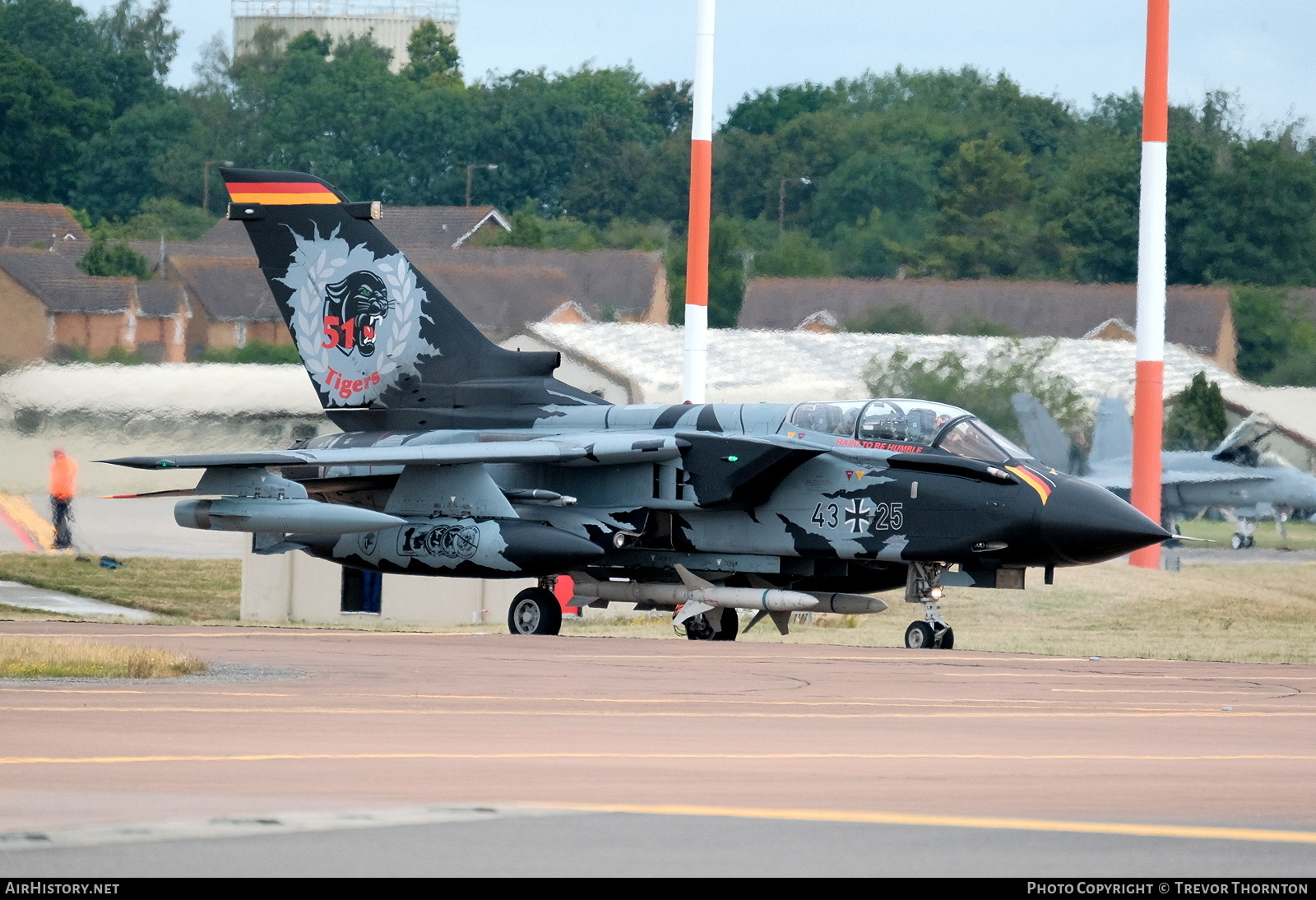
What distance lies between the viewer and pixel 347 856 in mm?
6160

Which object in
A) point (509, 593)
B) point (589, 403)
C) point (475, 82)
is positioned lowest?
point (509, 593)

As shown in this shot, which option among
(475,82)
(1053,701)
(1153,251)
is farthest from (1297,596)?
(475,82)

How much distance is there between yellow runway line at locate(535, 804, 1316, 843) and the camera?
690cm

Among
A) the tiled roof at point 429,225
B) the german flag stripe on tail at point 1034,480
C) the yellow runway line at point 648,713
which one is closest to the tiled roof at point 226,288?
the tiled roof at point 429,225

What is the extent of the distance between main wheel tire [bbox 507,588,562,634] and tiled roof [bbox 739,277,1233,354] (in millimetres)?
23695

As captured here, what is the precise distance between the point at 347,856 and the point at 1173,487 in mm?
35878

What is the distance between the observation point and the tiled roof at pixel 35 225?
162ft

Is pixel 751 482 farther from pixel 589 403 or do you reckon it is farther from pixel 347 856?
pixel 347 856

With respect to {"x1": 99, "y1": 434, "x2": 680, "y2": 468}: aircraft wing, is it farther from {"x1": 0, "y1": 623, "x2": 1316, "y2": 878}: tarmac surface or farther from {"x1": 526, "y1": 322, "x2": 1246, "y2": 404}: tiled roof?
{"x1": 526, "y1": 322, "x2": 1246, "y2": 404}: tiled roof

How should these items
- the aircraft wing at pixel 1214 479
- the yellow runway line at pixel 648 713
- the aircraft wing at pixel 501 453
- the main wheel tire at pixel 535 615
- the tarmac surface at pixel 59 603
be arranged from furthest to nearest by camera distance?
the aircraft wing at pixel 1214 479 < the tarmac surface at pixel 59 603 < the main wheel tire at pixel 535 615 < the aircraft wing at pixel 501 453 < the yellow runway line at pixel 648 713

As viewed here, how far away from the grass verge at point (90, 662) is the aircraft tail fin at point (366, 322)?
843cm

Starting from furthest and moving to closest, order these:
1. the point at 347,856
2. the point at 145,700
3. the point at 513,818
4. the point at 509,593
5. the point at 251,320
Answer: the point at 251,320, the point at 509,593, the point at 145,700, the point at 513,818, the point at 347,856

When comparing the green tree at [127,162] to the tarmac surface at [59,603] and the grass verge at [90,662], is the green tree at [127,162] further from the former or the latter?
the grass verge at [90,662]

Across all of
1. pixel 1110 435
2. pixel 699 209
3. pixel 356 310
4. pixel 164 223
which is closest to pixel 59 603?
pixel 356 310
